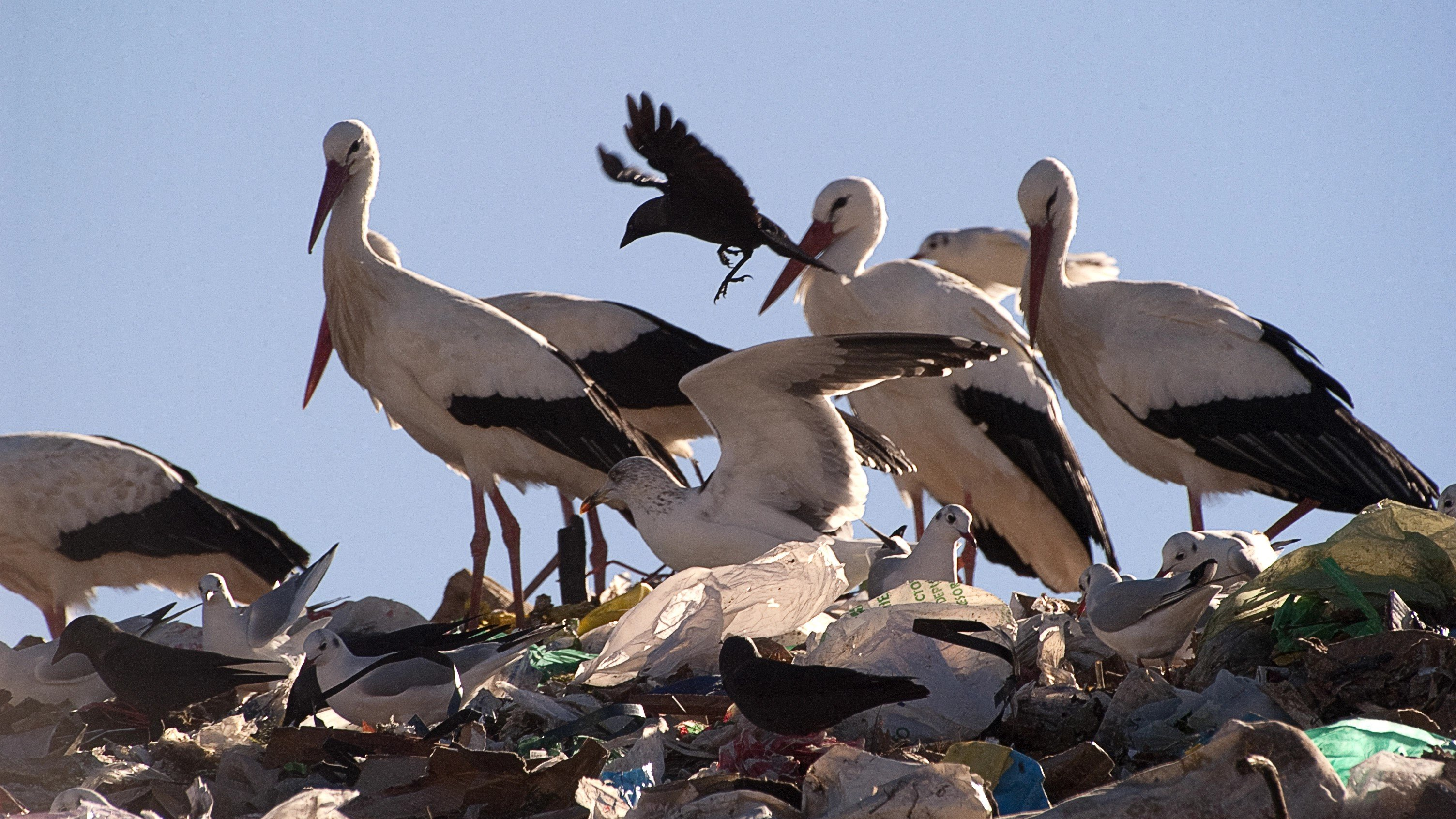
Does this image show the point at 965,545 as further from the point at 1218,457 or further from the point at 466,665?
the point at 466,665

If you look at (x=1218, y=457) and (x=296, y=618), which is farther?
(x=1218, y=457)

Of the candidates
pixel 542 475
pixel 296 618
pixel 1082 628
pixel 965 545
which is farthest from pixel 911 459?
pixel 296 618

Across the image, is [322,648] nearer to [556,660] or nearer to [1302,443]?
[556,660]

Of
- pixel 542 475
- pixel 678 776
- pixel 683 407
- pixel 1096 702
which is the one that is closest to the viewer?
pixel 678 776

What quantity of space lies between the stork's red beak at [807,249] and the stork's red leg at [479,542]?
1848 millimetres

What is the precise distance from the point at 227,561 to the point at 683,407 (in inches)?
87.0

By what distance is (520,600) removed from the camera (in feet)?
20.6

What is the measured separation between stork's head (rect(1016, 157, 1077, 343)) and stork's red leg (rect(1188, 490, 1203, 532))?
98cm

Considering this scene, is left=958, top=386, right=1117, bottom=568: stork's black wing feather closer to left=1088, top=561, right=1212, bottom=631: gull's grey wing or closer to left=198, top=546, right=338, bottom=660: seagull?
left=1088, top=561, right=1212, bottom=631: gull's grey wing

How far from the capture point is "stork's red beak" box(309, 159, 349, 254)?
275 inches

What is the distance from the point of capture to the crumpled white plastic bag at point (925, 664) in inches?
135

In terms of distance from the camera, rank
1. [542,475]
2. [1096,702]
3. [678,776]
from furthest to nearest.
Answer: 1. [542,475]
2. [1096,702]
3. [678,776]

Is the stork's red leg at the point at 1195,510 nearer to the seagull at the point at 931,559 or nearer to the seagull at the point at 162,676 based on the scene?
the seagull at the point at 931,559

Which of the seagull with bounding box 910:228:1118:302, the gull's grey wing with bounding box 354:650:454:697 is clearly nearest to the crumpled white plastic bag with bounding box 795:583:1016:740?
the gull's grey wing with bounding box 354:650:454:697
